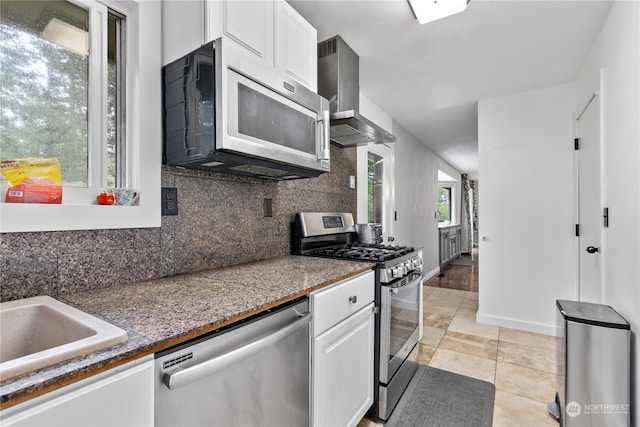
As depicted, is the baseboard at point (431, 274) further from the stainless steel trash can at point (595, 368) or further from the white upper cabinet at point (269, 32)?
the white upper cabinet at point (269, 32)

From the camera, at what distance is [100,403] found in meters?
0.61

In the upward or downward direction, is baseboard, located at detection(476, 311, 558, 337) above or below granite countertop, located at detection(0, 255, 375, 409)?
below

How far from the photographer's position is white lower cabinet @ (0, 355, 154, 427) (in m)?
0.53

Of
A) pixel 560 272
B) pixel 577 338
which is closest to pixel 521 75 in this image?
pixel 560 272

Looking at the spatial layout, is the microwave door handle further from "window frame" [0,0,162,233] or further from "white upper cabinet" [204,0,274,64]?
"window frame" [0,0,162,233]

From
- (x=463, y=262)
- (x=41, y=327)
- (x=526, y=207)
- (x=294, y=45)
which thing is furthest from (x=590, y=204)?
(x=463, y=262)

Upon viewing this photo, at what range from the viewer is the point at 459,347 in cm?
262

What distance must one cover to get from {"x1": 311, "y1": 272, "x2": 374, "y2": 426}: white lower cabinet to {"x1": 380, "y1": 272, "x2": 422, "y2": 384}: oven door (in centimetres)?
7

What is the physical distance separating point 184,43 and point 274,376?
4.51 feet

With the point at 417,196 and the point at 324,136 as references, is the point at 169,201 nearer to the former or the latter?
the point at 324,136

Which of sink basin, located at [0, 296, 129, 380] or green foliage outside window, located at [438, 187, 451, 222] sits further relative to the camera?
green foliage outside window, located at [438, 187, 451, 222]

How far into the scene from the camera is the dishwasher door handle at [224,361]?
74 cm

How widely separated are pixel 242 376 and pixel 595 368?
5.45ft

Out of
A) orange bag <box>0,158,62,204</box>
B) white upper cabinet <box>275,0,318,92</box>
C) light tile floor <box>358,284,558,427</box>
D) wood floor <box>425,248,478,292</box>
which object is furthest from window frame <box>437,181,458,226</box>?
orange bag <box>0,158,62,204</box>
